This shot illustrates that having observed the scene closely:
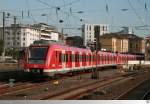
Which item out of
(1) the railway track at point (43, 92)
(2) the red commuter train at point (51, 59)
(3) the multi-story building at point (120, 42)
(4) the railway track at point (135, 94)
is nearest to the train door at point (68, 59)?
(2) the red commuter train at point (51, 59)

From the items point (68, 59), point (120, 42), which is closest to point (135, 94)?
point (68, 59)

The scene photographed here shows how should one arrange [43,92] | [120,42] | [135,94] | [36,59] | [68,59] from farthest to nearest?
[120,42] < [68,59] < [36,59] < [135,94] < [43,92]

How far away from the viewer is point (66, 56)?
29.8 m

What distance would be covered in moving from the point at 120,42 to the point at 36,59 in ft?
238

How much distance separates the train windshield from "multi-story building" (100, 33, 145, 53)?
57644mm

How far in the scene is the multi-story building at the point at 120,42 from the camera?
3629 inches

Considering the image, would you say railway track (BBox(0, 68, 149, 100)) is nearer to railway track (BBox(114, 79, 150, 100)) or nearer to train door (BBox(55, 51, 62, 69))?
railway track (BBox(114, 79, 150, 100))

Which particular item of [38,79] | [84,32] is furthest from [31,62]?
[84,32]

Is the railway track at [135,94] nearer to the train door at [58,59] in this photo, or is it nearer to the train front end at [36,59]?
the train front end at [36,59]

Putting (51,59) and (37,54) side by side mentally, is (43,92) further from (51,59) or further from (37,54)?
(37,54)

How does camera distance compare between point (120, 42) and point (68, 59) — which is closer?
point (68, 59)

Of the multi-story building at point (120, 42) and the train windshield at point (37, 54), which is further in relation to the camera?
the multi-story building at point (120, 42)

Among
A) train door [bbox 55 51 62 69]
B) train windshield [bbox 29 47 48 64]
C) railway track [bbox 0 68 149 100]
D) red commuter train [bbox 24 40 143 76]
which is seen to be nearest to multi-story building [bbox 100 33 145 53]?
red commuter train [bbox 24 40 143 76]

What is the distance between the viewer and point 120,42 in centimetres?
9694
